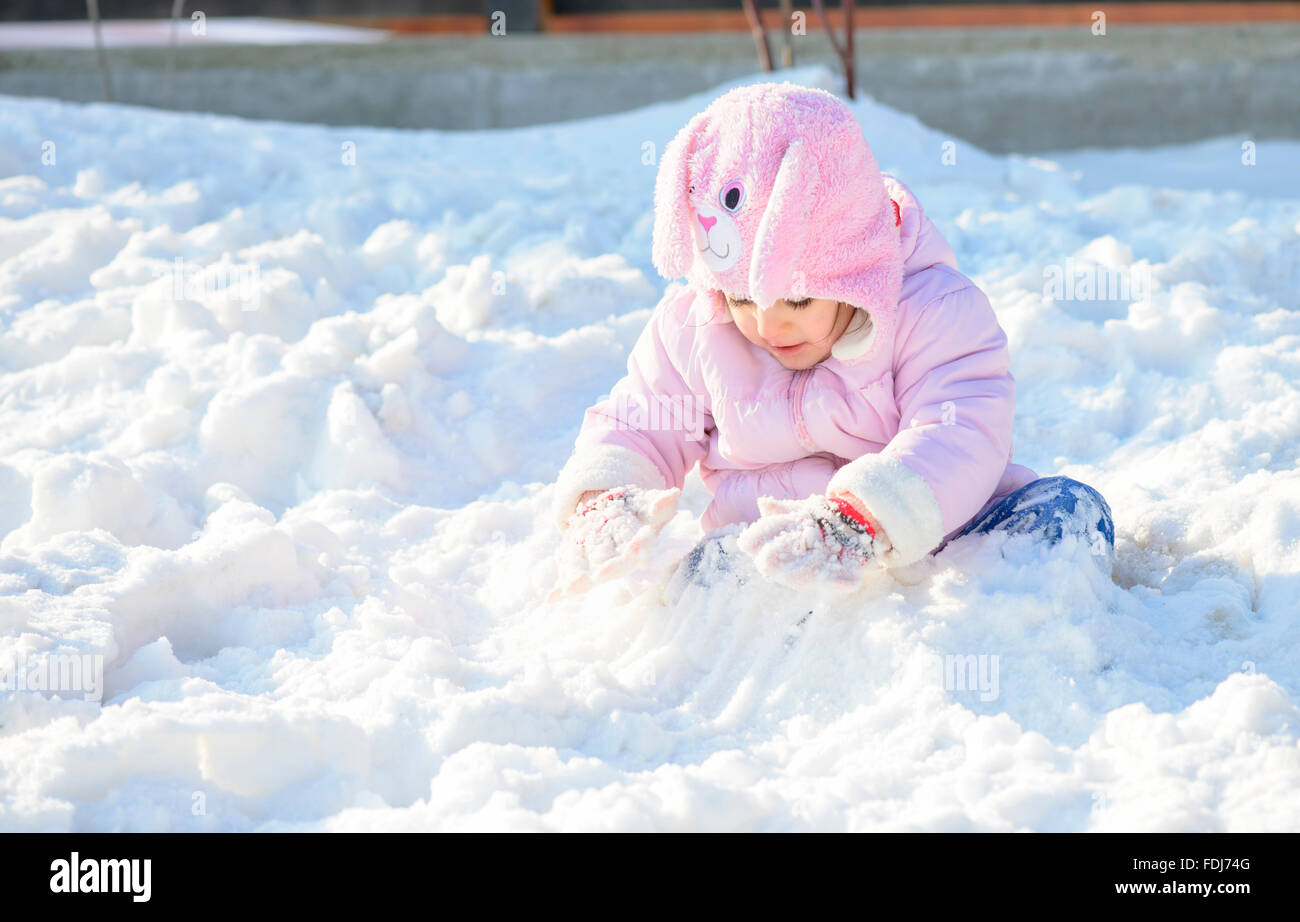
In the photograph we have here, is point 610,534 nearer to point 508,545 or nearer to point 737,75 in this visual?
point 508,545

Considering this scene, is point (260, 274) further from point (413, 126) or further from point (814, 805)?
point (413, 126)

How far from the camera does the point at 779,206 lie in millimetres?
1742

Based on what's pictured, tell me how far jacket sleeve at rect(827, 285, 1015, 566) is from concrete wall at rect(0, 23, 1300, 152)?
12.3ft

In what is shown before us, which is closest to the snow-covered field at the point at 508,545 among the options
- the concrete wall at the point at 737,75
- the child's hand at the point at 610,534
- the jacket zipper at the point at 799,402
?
the child's hand at the point at 610,534

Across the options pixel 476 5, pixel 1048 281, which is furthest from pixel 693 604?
pixel 476 5

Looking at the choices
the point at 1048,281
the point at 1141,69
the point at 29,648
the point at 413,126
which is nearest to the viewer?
the point at 29,648

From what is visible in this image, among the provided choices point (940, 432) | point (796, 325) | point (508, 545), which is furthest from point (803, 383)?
point (508, 545)

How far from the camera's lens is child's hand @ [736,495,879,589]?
1.77 m

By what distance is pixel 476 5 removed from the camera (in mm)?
7535

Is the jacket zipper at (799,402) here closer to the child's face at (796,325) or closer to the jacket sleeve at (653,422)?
the child's face at (796,325)

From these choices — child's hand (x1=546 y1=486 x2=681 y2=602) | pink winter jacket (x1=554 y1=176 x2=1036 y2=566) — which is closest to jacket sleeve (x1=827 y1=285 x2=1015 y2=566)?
pink winter jacket (x1=554 y1=176 x2=1036 y2=566)

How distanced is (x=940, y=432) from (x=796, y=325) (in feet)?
0.81

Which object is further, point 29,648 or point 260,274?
point 260,274
